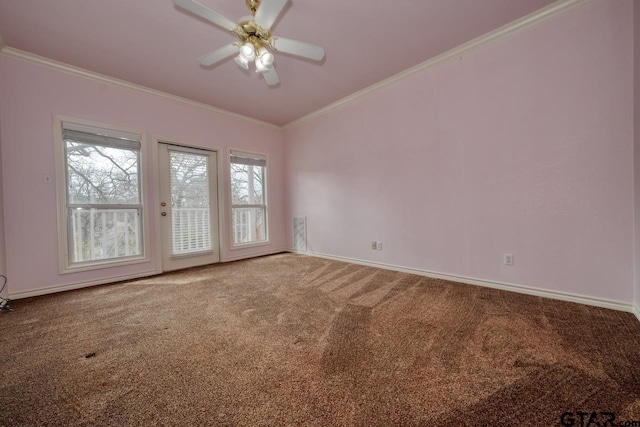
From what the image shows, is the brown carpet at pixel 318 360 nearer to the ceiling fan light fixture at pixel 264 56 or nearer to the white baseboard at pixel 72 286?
the white baseboard at pixel 72 286

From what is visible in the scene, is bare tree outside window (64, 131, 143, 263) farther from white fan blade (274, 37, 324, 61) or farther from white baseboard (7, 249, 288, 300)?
white fan blade (274, 37, 324, 61)

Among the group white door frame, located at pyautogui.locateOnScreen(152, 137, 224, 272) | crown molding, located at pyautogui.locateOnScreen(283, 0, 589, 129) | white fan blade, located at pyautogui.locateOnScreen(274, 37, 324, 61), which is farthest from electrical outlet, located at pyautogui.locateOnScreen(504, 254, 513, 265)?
white door frame, located at pyautogui.locateOnScreen(152, 137, 224, 272)

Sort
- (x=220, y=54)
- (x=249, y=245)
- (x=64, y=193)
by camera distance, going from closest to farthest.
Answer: (x=220, y=54)
(x=64, y=193)
(x=249, y=245)

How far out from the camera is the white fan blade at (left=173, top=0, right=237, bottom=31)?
5.01 feet

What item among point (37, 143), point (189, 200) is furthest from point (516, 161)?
point (37, 143)

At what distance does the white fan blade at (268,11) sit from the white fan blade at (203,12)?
0.65ft

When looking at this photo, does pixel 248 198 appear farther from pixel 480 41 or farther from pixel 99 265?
pixel 480 41

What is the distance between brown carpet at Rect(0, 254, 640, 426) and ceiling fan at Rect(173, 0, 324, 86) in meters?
2.14

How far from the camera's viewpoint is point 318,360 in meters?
1.44

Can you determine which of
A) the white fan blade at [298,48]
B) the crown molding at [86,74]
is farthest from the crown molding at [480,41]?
the crown molding at [86,74]

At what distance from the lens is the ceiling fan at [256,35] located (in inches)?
63.0

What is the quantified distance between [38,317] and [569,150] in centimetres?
488

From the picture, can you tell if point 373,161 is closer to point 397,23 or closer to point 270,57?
point 397,23

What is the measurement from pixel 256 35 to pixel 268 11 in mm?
265
